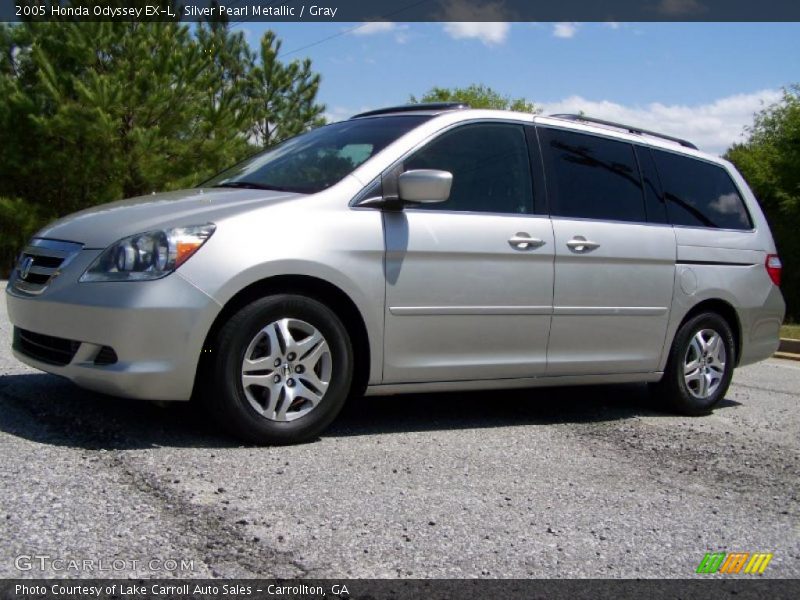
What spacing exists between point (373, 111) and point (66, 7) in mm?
18483

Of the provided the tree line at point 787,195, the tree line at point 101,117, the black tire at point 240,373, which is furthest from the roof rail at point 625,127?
the tree line at point 787,195

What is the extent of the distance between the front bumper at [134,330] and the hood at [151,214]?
15 cm

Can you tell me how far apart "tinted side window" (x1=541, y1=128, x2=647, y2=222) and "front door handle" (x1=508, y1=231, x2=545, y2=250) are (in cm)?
29

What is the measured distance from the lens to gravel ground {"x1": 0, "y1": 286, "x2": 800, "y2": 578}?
3033 mm

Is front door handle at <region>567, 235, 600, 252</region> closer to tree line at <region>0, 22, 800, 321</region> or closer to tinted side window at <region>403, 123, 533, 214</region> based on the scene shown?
tinted side window at <region>403, 123, 533, 214</region>

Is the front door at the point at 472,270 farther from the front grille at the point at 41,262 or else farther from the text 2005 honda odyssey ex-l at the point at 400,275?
the front grille at the point at 41,262

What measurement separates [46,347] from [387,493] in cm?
180

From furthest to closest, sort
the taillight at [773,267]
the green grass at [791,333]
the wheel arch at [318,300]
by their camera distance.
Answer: the green grass at [791,333], the taillight at [773,267], the wheel arch at [318,300]

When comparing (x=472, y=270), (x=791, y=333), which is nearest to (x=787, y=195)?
(x=791, y=333)

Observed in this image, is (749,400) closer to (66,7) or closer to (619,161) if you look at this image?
(619,161)

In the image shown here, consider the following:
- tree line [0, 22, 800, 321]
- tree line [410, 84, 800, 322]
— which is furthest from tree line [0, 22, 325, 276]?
tree line [410, 84, 800, 322]

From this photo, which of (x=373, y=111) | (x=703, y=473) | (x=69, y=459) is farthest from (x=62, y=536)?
(x=373, y=111)

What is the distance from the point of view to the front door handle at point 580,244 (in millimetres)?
5254

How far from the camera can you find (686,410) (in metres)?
6.09
